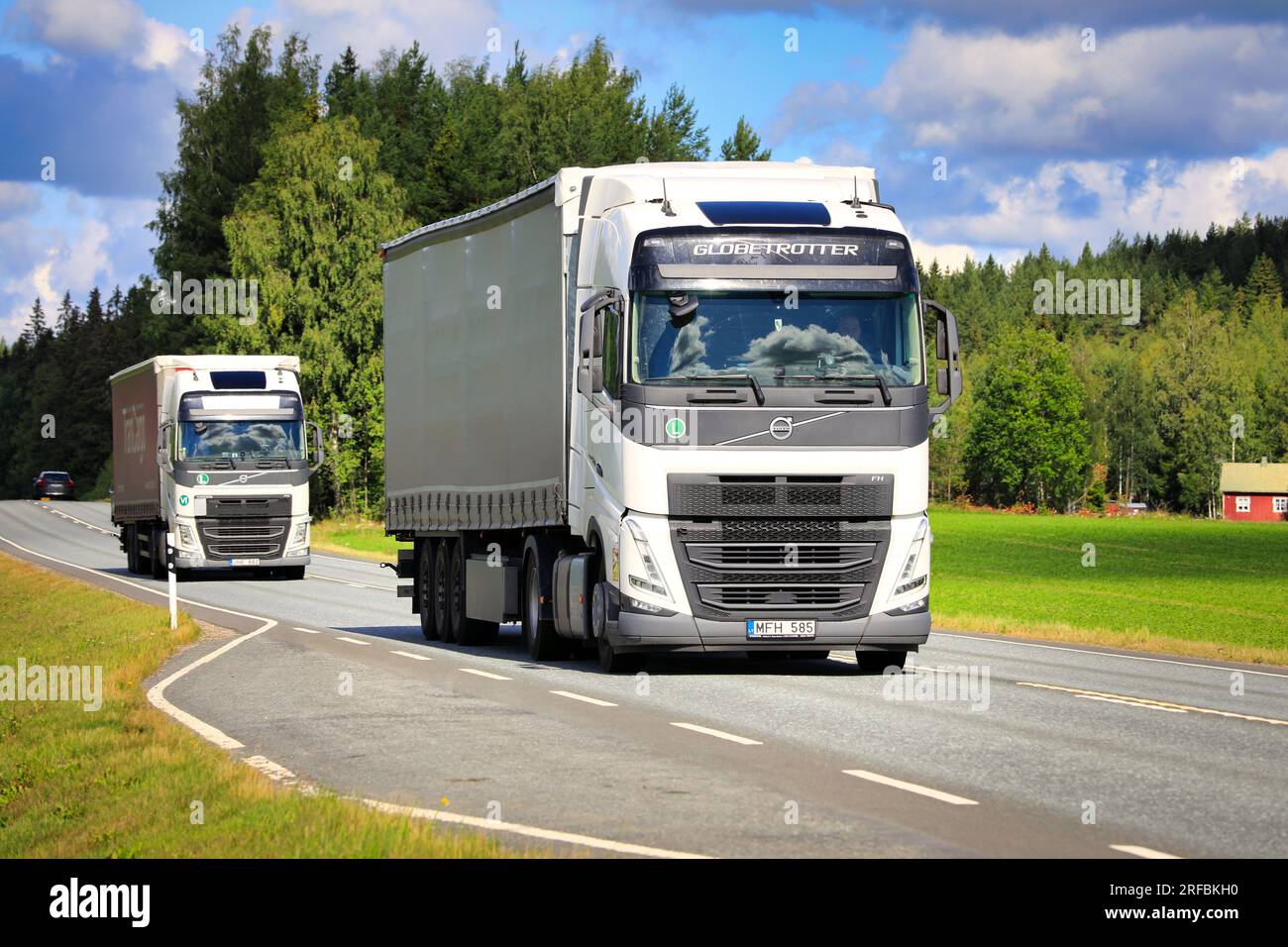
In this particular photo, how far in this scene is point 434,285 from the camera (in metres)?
22.7

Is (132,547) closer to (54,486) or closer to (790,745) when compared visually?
(790,745)

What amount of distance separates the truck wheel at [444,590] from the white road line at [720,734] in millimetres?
9652

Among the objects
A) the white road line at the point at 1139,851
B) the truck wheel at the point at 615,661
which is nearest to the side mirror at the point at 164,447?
the truck wheel at the point at 615,661

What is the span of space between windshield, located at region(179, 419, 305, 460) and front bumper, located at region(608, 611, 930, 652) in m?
22.9

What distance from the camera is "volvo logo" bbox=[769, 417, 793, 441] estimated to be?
1595 centimetres

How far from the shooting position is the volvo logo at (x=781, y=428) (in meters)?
15.9

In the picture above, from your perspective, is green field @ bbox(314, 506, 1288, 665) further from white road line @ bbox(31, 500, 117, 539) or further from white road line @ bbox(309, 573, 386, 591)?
white road line @ bbox(309, 573, 386, 591)

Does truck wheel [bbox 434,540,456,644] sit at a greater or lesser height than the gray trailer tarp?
lesser

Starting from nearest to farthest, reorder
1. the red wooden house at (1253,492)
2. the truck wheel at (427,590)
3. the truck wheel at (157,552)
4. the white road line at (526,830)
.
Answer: the white road line at (526,830) < the truck wheel at (427,590) < the truck wheel at (157,552) < the red wooden house at (1253,492)

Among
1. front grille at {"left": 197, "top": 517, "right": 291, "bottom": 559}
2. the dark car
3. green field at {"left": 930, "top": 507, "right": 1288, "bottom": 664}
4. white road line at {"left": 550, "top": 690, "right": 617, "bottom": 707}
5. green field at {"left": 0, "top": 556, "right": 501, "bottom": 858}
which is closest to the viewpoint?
green field at {"left": 0, "top": 556, "right": 501, "bottom": 858}
